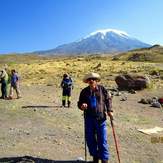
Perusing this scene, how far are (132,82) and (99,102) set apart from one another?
22667 millimetres

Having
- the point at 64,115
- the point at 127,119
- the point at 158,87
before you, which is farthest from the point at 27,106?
the point at 158,87

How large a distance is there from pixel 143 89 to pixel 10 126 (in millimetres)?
17325

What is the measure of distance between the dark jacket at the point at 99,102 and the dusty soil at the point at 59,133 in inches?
73.3

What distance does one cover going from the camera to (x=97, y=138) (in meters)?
10.5

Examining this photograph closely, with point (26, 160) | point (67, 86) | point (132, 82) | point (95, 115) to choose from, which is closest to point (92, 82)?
point (95, 115)

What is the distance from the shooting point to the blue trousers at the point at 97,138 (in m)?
10.4

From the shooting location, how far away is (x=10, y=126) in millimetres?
16875

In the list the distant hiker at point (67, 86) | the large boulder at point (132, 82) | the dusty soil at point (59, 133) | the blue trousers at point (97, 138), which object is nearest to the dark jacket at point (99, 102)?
the blue trousers at point (97, 138)

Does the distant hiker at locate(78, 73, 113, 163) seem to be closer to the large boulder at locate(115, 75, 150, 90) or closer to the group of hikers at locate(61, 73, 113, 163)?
the group of hikers at locate(61, 73, 113, 163)

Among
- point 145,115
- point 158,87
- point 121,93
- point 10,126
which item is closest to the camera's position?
point 10,126

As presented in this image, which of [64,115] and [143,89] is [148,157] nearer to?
[64,115]

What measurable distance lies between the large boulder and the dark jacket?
2232cm

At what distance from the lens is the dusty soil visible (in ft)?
40.7

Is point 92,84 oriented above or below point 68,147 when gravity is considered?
above
